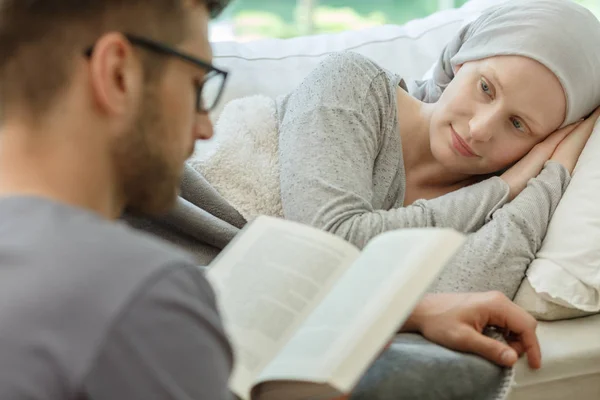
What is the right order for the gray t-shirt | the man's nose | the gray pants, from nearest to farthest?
the gray t-shirt → the man's nose → the gray pants

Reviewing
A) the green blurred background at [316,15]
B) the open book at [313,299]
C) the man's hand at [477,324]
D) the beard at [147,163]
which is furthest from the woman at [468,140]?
the green blurred background at [316,15]

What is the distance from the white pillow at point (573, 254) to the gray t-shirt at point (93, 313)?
2.45 feet

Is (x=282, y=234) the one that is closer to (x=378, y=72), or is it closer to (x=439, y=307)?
(x=439, y=307)

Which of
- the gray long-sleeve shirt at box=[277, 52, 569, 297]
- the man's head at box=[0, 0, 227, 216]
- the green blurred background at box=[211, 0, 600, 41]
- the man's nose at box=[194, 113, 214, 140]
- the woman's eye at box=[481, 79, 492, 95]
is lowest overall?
the green blurred background at box=[211, 0, 600, 41]

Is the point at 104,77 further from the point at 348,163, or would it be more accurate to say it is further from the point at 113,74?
the point at 348,163

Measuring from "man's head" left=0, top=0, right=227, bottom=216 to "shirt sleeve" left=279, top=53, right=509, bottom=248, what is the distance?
19.8 inches

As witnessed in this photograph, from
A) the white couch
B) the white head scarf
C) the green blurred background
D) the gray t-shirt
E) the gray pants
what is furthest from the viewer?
the green blurred background

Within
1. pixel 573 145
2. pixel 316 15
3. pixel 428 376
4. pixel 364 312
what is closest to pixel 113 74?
pixel 364 312

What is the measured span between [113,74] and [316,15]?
246 cm

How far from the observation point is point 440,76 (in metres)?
1.49

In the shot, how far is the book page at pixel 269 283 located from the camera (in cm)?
88

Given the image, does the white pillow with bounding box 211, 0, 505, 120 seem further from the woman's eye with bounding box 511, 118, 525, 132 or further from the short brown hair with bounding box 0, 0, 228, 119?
the short brown hair with bounding box 0, 0, 228, 119

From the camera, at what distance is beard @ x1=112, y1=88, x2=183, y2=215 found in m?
0.68

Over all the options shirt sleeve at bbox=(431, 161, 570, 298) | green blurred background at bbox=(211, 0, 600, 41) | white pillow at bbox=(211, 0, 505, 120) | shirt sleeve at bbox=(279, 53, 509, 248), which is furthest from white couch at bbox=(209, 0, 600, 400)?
green blurred background at bbox=(211, 0, 600, 41)
